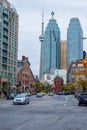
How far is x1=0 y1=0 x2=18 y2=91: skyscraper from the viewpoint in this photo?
125688 millimetres

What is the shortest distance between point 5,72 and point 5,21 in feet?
53.6

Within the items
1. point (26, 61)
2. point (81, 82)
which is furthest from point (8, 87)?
point (26, 61)

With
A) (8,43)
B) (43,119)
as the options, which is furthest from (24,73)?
(43,119)

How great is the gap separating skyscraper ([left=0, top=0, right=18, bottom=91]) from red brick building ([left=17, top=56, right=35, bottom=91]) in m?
22.4

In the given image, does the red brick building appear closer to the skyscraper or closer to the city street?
the skyscraper

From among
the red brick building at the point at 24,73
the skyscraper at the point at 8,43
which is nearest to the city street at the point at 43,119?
the skyscraper at the point at 8,43

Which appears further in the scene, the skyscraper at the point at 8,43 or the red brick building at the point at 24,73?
the red brick building at the point at 24,73

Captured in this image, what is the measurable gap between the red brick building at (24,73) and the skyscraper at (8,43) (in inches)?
882

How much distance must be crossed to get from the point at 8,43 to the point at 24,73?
43.4 metres

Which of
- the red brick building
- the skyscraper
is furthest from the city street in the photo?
the red brick building

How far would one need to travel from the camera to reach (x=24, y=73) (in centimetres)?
17275

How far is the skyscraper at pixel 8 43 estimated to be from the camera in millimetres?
125688

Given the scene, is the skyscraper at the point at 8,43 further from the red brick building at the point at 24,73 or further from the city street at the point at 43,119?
the city street at the point at 43,119

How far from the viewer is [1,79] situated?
405 ft
